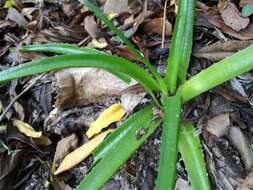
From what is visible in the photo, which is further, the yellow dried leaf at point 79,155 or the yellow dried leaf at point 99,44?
the yellow dried leaf at point 99,44

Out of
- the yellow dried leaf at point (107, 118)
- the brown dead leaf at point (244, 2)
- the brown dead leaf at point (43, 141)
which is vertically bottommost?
the brown dead leaf at point (43, 141)

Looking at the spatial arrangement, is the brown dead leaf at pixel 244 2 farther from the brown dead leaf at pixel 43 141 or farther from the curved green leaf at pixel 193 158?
the brown dead leaf at pixel 43 141

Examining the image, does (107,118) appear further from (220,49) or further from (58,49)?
(220,49)

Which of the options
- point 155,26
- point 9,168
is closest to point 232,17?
point 155,26

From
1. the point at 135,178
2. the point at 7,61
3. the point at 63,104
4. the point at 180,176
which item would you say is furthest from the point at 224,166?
the point at 7,61

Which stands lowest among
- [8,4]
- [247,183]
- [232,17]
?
[247,183]

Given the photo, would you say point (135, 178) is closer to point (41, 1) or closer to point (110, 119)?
point (110, 119)

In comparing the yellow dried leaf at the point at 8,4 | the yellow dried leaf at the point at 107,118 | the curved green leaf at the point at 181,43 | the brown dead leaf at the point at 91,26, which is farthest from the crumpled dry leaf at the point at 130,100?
the yellow dried leaf at the point at 8,4
